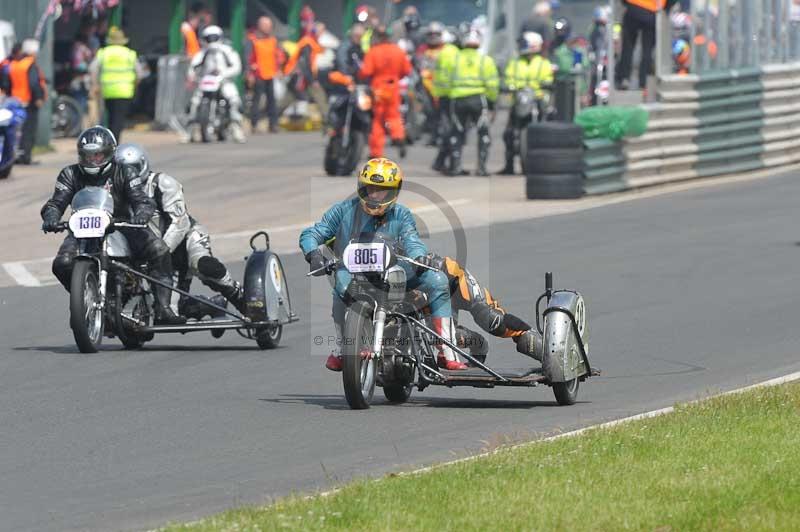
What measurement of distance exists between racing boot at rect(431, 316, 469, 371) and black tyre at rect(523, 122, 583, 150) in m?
11.7

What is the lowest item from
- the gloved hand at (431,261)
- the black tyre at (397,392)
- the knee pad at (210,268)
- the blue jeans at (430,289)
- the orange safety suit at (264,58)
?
the black tyre at (397,392)

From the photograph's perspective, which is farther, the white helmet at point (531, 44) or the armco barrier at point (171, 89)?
the armco barrier at point (171, 89)

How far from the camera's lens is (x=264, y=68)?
32188 mm

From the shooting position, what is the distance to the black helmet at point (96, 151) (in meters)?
12.3

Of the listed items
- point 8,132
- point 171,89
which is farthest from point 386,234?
point 171,89

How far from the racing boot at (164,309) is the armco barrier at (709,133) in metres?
10.1

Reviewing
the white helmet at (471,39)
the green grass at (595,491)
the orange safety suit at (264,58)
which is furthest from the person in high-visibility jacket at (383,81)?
the green grass at (595,491)

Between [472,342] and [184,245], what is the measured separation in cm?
322

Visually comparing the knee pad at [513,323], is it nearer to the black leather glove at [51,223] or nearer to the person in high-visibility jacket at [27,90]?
the black leather glove at [51,223]

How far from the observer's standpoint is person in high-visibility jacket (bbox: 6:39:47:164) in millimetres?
26500

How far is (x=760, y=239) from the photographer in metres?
18.6

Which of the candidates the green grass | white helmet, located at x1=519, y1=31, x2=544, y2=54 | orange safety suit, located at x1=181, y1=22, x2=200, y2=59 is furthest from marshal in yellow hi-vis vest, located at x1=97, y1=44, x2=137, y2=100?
the green grass

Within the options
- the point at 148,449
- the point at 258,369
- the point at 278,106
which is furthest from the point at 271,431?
the point at 278,106

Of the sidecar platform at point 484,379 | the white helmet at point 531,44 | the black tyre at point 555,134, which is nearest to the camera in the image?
the sidecar platform at point 484,379
